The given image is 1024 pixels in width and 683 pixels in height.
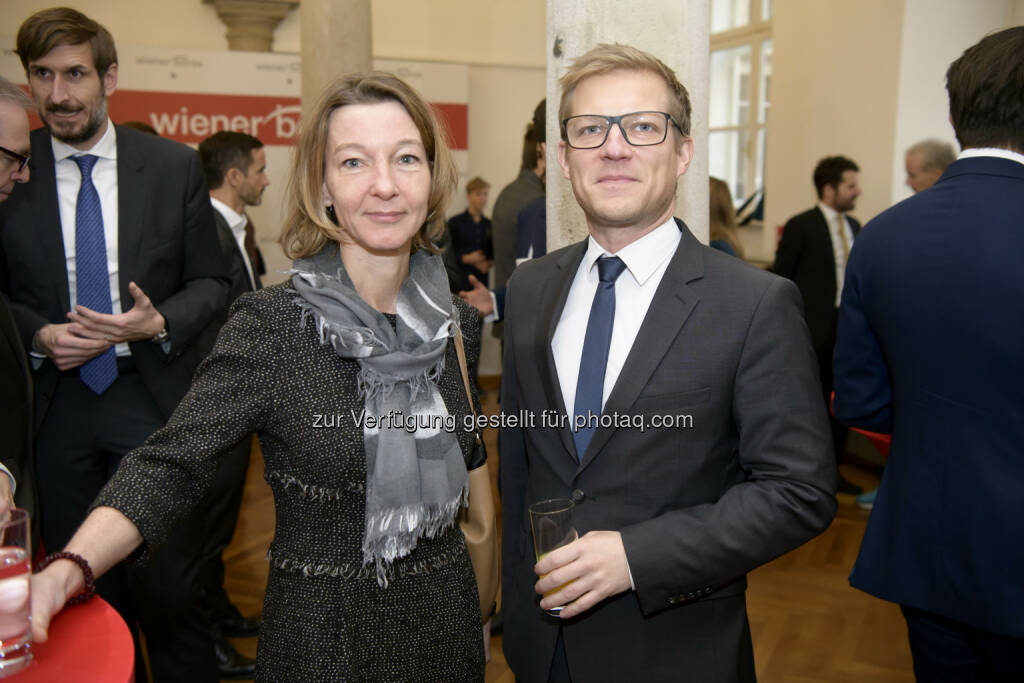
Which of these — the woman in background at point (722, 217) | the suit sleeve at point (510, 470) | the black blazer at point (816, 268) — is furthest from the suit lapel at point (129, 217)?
the black blazer at point (816, 268)

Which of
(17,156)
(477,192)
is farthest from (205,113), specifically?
(17,156)

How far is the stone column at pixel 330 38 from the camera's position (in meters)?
5.35

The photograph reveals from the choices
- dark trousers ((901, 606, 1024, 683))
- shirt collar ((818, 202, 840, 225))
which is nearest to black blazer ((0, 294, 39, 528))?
dark trousers ((901, 606, 1024, 683))

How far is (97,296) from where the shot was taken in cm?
250

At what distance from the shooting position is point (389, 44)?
346 inches

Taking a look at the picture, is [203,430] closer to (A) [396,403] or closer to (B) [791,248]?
(A) [396,403]

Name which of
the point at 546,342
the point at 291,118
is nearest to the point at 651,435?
the point at 546,342

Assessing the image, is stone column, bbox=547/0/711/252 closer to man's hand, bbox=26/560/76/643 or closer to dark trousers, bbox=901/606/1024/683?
dark trousers, bbox=901/606/1024/683

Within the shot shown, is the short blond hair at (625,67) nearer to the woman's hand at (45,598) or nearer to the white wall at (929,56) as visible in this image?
the woman's hand at (45,598)

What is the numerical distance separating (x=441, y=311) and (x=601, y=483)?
1.49 ft

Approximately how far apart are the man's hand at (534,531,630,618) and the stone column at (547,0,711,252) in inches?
42.3

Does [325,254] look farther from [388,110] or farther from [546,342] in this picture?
[546,342]

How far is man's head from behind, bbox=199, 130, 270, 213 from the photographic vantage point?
3.96m

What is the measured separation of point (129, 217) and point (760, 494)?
2048 millimetres
